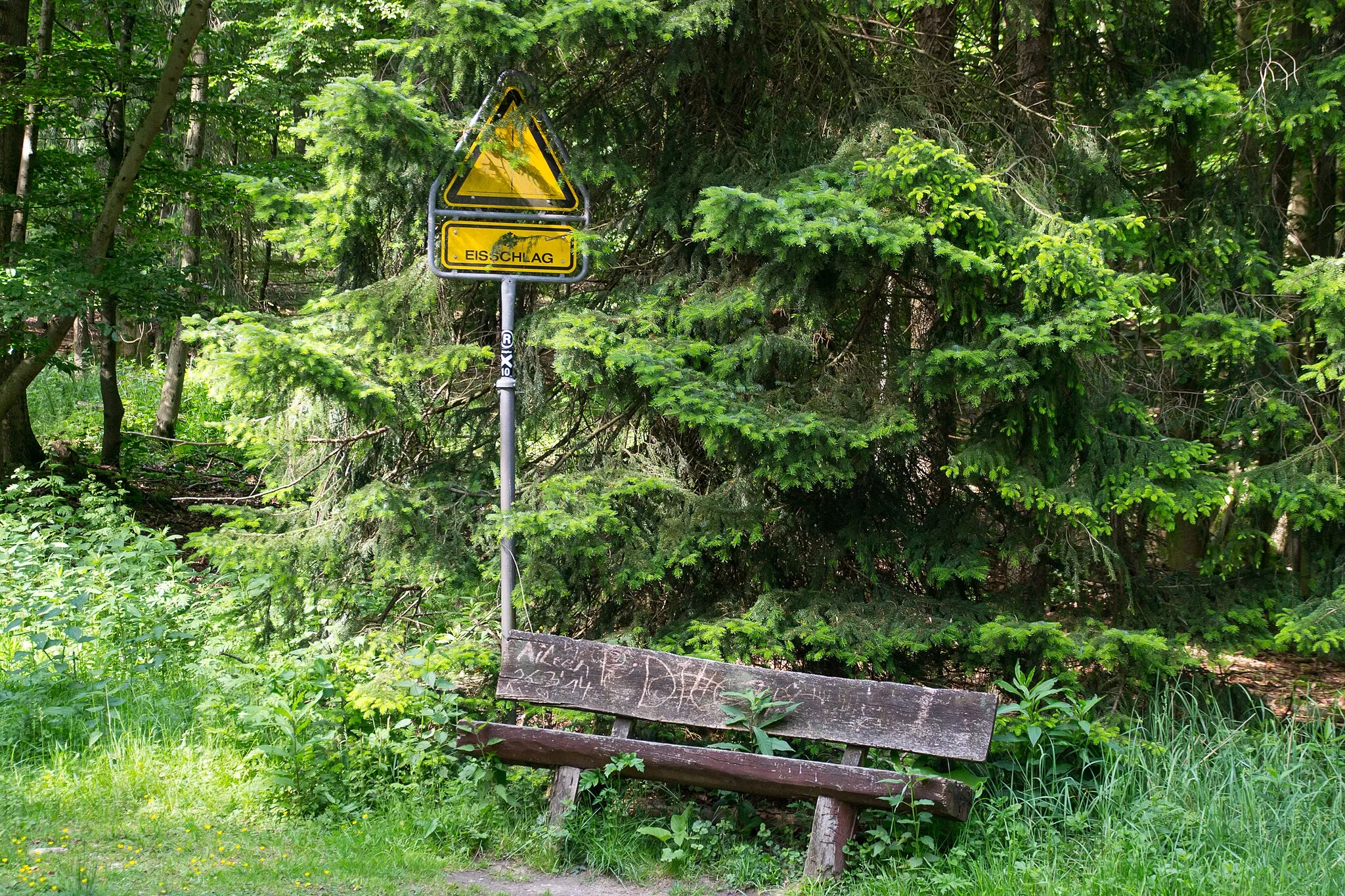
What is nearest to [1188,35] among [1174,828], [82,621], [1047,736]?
[1047,736]

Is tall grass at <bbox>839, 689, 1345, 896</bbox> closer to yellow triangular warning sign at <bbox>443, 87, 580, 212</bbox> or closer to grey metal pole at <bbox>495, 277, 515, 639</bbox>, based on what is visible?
grey metal pole at <bbox>495, 277, 515, 639</bbox>

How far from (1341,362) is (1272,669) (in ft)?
13.2

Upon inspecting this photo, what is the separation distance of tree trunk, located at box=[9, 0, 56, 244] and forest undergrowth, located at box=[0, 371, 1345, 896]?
5.70 meters

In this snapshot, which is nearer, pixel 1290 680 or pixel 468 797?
pixel 468 797

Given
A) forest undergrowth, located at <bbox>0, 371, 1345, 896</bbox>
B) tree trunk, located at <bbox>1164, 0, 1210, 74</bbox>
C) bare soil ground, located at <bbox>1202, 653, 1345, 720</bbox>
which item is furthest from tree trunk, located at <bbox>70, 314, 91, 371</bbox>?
bare soil ground, located at <bbox>1202, 653, 1345, 720</bbox>

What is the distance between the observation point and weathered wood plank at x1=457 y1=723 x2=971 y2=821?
4031 millimetres

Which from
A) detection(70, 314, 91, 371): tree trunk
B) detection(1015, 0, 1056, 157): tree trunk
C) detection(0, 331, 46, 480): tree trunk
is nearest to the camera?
detection(1015, 0, 1056, 157): tree trunk

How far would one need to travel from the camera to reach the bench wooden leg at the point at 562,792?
4.41m

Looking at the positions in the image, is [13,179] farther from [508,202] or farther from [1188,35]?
[1188,35]

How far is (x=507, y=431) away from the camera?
16.2 ft

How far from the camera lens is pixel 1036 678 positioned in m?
4.89

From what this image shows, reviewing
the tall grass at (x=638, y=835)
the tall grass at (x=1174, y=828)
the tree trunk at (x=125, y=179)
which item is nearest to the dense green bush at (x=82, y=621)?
the tall grass at (x=638, y=835)

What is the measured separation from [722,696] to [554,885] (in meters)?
1.08

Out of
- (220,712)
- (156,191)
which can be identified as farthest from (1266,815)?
(156,191)
